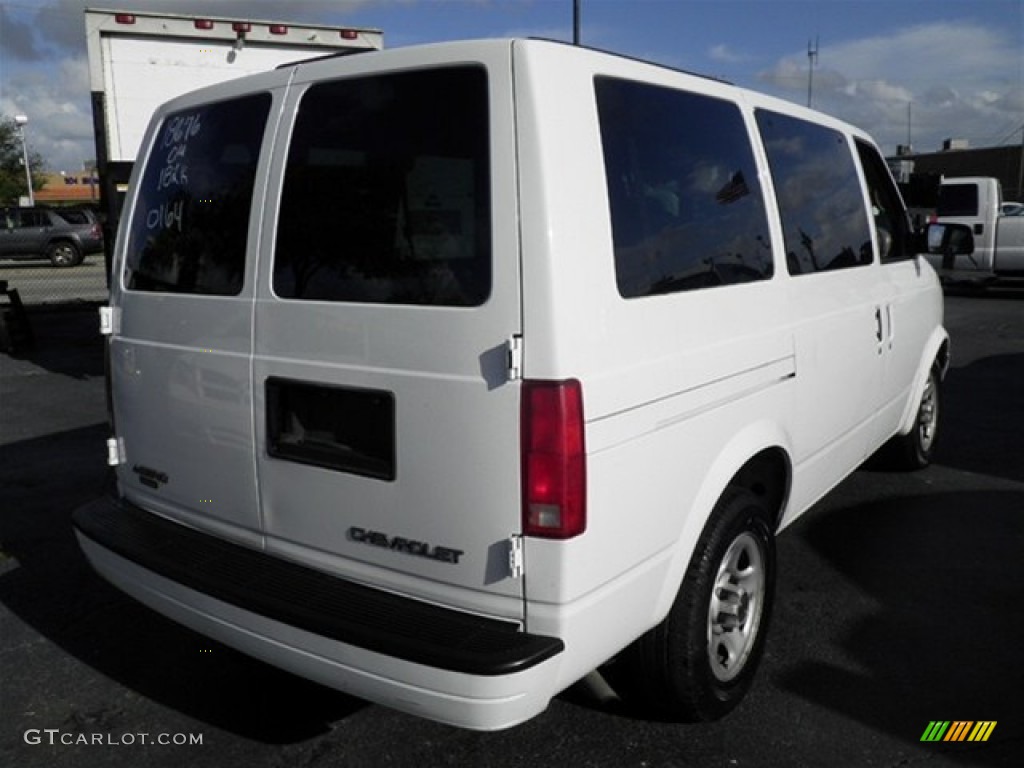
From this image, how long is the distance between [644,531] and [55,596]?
3.00m

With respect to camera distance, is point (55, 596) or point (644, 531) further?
point (55, 596)

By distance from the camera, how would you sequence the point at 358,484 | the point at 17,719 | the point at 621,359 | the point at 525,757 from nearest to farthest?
the point at 621,359
the point at 358,484
the point at 525,757
the point at 17,719

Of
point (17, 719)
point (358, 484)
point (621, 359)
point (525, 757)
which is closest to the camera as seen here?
point (621, 359)

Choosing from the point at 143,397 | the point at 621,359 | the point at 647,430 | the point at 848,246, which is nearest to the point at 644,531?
the point at 647,430

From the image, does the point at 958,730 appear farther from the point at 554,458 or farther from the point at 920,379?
the point at 920,379

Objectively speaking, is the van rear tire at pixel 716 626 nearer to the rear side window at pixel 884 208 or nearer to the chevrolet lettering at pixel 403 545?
the chevrolet lettering at pixel 403 545

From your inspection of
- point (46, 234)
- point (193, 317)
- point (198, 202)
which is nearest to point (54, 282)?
point (46, 234)

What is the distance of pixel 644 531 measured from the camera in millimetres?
2480

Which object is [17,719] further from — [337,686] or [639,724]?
[639,724]

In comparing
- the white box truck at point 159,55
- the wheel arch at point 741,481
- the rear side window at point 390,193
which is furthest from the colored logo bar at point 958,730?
the white box truck at point 159,55

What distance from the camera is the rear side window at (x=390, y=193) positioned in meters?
2.34

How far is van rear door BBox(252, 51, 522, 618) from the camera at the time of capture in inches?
89.9

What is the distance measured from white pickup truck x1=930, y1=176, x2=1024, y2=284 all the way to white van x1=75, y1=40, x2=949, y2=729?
14595 mm

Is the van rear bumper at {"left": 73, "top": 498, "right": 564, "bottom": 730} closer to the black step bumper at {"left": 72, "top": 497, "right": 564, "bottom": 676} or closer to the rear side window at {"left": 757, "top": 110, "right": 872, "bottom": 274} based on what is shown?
the black step bumper at {"left": 72, "top": 497, "right": 564, "bottom": 676}
